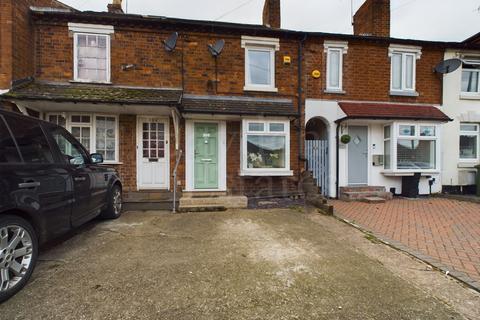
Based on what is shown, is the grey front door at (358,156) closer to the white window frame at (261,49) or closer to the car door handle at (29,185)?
the white window frame at (261,49)

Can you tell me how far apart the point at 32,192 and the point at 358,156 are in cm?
870

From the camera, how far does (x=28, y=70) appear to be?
6.66 m

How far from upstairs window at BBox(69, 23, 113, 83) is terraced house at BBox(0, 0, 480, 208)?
0.10 ft

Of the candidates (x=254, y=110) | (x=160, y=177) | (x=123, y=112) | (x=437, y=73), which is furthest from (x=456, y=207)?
(x=123, y=112)

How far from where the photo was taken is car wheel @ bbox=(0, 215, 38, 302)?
2.29 meters

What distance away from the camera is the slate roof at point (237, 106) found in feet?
22.6

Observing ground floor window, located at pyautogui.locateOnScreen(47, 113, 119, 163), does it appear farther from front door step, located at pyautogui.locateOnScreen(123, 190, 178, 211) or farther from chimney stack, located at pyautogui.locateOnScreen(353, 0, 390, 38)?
chimney stack, located at pyautogui.locateOnScreen(353, 0, 390, 38)

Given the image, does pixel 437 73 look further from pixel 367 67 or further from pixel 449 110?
pixel 367 67

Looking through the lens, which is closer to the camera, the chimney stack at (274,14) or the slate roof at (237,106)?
the slate roof at (237,106)

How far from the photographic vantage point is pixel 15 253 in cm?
242

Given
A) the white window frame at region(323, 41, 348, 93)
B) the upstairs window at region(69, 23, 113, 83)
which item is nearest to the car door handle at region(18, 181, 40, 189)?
the upstairs window at region(69, 23, 113, 83)

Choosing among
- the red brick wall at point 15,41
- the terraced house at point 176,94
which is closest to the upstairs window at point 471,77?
the terraced house at point 176,94

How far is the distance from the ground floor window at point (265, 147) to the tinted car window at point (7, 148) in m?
5.23

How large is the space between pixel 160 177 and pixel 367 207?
6.11 m
